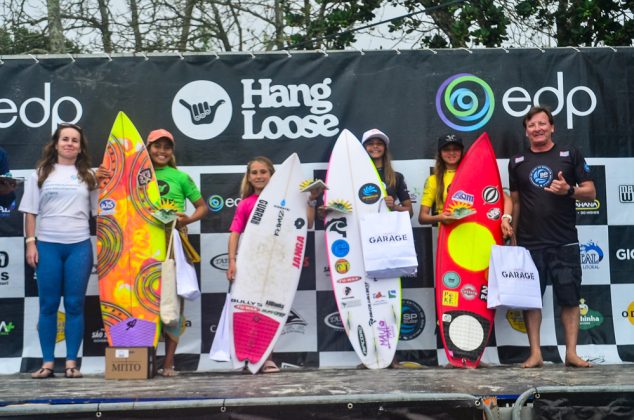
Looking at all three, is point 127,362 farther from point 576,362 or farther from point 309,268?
point 576,362

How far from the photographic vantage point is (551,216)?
5195 mm

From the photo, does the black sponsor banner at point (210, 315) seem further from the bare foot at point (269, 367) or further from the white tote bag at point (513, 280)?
the white tote bag at point (513, 280)

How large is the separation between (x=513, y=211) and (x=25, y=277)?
3301mm

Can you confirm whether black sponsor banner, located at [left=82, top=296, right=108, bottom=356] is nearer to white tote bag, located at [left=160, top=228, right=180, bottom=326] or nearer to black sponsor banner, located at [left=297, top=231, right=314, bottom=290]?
white tote bag, located at [left=160, top=228, right=180, bottom=326]

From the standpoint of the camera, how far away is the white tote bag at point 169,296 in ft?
16.4

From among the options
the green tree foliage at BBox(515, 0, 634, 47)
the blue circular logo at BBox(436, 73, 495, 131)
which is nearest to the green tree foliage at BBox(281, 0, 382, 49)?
the green tree foliage at BBox(515, 0, 634, 47)

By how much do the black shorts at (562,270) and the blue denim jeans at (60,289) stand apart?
2845 mm

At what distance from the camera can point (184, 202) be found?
17.8 ft

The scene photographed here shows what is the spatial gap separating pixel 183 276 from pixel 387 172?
1516 millimetres

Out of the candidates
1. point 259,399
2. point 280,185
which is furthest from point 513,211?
point 259,399

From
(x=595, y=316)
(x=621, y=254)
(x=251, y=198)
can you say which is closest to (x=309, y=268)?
(x=251, y=198)

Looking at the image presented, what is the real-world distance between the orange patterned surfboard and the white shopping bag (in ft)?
1.20

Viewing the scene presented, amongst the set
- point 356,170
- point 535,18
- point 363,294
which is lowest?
point 363,294

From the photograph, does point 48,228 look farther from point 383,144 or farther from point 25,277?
point 383,144
